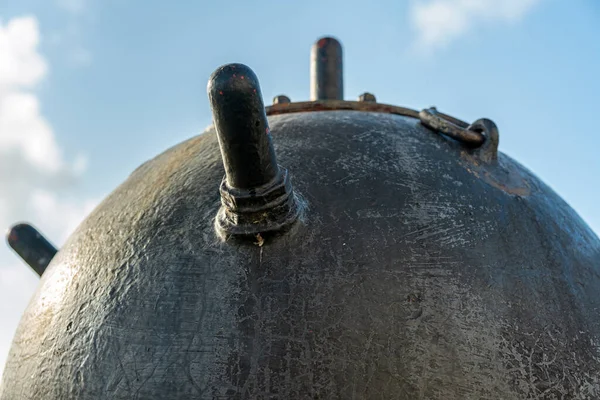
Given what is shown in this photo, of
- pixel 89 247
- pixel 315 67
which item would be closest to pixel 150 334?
pixel 89 247

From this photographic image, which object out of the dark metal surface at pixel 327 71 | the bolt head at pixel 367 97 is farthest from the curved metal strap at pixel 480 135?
the dark metal surface at pixel 327 71

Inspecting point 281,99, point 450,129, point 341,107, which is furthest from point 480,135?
point 281,99

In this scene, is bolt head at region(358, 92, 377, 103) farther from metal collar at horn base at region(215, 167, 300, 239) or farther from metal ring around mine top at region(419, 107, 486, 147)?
metal collar at horn base at region(215, 167, 300, 239)

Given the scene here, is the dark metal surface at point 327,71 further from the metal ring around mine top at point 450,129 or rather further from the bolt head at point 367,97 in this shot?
the metal ring around mine top at point 450,129

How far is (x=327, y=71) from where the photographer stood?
119 inches

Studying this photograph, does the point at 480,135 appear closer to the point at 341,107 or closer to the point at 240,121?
the point at 341,107

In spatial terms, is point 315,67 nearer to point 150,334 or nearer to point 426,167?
point 426,167

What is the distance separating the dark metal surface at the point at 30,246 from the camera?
2541 millimetres

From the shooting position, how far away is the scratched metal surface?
58.1 inches

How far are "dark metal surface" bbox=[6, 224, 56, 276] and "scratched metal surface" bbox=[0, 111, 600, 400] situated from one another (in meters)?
0.57

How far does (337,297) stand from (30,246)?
5.20ft

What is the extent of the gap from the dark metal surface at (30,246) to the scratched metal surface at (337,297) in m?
0.57

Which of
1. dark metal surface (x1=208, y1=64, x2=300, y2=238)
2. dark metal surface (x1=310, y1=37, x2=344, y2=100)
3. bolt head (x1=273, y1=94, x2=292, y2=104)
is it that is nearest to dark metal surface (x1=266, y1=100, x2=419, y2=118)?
bolt head (x1=273, y1=94, x2=292, y2=104)

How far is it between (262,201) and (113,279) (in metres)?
0.51
